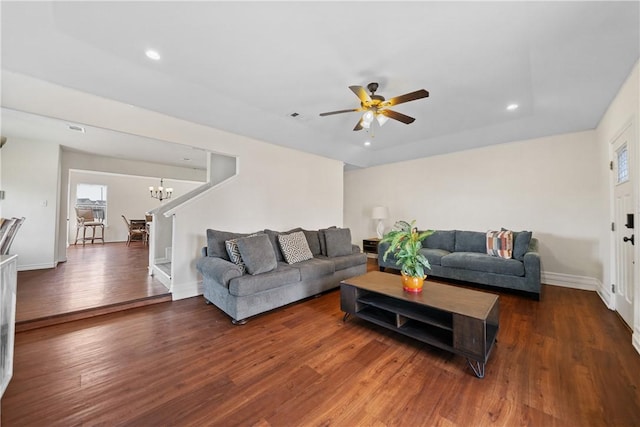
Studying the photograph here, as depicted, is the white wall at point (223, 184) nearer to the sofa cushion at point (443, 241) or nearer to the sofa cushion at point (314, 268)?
the sofa cushion at point (314, 268)

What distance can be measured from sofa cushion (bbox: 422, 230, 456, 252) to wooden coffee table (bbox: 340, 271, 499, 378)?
236 centimetres

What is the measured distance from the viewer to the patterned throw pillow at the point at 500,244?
370 cm

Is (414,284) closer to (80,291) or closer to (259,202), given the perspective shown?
(259,202)

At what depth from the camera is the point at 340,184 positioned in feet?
18.1

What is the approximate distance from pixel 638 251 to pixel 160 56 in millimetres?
4545

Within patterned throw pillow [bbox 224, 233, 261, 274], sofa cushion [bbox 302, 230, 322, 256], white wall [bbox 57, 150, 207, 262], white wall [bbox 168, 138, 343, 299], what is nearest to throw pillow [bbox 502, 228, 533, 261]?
sofa cushion [bbox 302, 230, 322, 256]

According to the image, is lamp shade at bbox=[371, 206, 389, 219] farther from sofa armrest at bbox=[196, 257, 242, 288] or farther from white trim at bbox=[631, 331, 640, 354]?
white trim at bbox=[631, 331, 640, 354]

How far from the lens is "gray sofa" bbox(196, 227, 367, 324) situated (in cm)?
259

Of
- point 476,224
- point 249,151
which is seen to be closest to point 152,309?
point 249,151

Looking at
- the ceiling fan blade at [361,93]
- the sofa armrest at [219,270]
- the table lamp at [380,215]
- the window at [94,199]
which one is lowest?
the sofa armrest at [219,270]

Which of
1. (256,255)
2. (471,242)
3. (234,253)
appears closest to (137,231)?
(234,253)

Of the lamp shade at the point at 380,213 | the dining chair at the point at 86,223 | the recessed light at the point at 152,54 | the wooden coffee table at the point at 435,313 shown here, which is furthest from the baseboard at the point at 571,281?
the dining chair at the point at 86,223

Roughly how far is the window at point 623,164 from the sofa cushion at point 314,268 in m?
3.37

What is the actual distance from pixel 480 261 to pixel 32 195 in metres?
7.56
